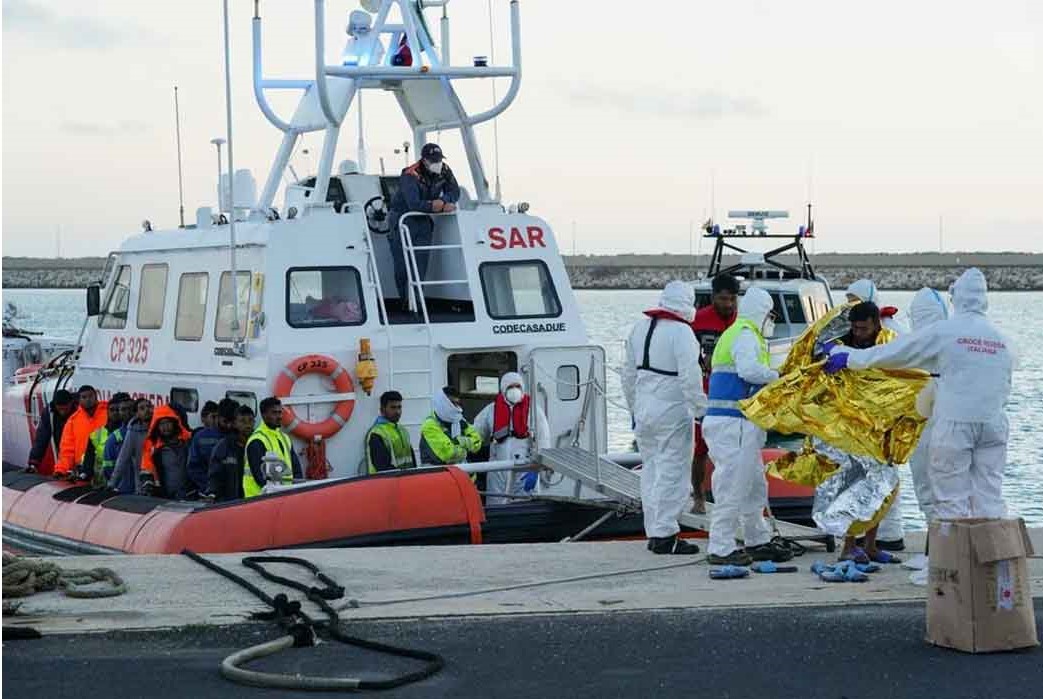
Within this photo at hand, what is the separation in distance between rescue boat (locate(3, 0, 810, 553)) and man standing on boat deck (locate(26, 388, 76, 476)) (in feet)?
1.28

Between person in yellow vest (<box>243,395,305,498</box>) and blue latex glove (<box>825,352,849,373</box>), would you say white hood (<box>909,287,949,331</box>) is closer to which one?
Answer: blue latex glove (<box>825,352,849,373</box>)

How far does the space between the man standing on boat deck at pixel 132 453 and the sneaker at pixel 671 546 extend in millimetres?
4523

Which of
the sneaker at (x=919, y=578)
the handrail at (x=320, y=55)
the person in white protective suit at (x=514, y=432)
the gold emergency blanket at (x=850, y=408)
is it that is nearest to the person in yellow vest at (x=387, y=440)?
the person in white protective suit at (x=514, y=432)

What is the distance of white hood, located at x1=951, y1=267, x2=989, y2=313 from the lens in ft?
25.9

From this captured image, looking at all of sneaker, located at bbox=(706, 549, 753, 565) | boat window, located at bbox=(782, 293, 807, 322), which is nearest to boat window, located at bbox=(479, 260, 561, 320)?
sneaker, located at bbox=(706, 549, 753, 565)

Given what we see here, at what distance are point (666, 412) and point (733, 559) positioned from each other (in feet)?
3.16

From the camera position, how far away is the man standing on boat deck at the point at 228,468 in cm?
1135

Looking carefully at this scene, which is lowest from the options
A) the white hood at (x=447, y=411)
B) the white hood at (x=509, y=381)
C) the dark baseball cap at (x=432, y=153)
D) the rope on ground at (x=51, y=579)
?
the rope on ground at (x=51, y=579)

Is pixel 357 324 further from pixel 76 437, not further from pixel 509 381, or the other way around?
pixel 76 437

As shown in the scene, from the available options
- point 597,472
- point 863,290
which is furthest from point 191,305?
point 863,290

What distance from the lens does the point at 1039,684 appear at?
6363 mm

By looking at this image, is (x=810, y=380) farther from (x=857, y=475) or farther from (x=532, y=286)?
(x=532, y=286)

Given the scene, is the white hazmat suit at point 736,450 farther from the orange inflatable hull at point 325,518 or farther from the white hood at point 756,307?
the orange inflatable hull at point 325,518

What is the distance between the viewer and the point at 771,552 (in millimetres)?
8984
